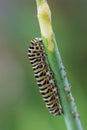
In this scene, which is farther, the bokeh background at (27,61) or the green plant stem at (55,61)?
the bokeh background at (27,61)

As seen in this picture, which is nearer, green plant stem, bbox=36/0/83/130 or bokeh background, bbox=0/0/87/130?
green plant stem, bbox=36/0/83/130

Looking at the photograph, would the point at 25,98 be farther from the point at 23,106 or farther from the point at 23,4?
the point at 23,4

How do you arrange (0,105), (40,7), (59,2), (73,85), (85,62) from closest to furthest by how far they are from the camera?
(40,7), (73,85), (0,105), (85,62), (59,2)

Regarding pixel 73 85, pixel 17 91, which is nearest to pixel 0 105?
pixel 17 91
